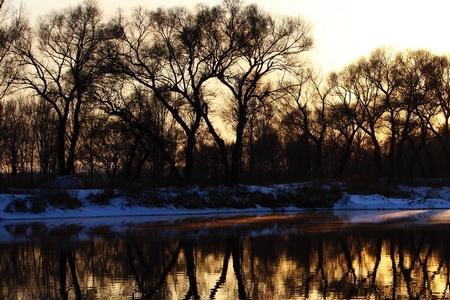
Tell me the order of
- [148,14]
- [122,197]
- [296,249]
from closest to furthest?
[296,249] → [122,197] → [148,14]

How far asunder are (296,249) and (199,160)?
261 feet

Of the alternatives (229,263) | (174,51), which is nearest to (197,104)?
(174,51)

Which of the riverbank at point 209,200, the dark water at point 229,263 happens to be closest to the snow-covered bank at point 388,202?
the riverbank at point 209,200

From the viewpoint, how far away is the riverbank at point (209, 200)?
4059 centimetres

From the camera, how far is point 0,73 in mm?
50875

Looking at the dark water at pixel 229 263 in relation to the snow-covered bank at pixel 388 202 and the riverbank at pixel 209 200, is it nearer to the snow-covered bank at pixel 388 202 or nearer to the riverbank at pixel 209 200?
the riverbank at pixel 209 200

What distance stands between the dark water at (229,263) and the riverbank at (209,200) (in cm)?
985

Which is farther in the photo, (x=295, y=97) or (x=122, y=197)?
(x=295, y=97)

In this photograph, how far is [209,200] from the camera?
158 feet

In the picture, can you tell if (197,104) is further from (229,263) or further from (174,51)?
(229,263)

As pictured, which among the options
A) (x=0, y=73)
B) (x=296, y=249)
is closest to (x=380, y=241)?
(x=296, y=249)

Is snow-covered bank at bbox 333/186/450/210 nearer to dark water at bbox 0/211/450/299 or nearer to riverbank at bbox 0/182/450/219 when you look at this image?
riverbank at bbox 0/182/450/219

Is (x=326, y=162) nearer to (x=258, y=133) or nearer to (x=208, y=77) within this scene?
(x=258, y=133)

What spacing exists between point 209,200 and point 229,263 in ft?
98.0
